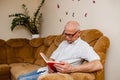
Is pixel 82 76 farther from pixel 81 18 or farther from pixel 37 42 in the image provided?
pixel 37 42

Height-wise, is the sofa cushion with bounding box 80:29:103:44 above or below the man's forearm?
above

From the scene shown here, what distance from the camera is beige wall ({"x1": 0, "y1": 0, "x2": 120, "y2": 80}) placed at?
255 centimetres

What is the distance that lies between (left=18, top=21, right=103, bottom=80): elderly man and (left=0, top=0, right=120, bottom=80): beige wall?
0.43 m

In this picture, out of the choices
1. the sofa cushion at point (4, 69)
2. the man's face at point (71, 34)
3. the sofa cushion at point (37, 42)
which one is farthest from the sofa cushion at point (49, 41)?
the man's face at point (71, 34)

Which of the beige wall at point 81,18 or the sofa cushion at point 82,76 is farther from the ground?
the beige wall at point 81,18

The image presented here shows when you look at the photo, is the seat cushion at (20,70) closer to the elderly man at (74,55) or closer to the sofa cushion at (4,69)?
the sofa cushion at (4,69)

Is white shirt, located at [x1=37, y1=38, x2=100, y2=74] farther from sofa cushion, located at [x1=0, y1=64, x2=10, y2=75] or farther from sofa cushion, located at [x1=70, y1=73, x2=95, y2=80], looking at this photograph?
sofa cushion, located at [x1=0, y1=64, x2=10, y2=75]

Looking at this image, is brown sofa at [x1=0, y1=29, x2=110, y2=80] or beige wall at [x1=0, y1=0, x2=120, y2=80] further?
brown sofa at [x1=0, y1=29, x2=110, y2=80]

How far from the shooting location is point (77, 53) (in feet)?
7.66

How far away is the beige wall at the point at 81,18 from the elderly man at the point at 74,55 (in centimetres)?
43

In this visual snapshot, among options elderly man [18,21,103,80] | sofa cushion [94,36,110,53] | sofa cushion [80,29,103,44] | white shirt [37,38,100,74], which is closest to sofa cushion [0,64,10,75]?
elderly man [18,21,103,80]

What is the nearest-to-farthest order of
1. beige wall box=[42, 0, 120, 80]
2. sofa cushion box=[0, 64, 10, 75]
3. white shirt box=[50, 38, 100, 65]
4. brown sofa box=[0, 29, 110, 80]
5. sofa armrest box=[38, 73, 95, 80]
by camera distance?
sofa armrest box=[38, 73, 95, 80], white shirt box=[50, 38, 100, 65], beige wall box=[42, 0, 120, 80], brown sofa box=[0, 29, 110, 80], sofa cushion box=[0, 64, 10, 75]

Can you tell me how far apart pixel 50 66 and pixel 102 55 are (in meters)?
0.54

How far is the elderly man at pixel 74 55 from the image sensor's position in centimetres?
213
